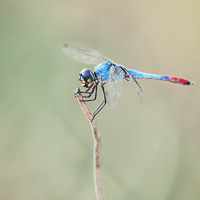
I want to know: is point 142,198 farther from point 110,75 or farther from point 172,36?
point 172,36

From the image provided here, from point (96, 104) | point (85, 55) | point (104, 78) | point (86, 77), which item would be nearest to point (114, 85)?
point (104, 78)

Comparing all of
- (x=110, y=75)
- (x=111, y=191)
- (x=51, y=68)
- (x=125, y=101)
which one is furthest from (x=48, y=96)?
(x=110, y=75)

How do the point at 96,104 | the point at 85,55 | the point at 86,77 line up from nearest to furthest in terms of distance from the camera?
the point at 86,77
the point at 85,55
the point at 96,104

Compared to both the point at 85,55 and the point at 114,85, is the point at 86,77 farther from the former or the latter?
the point at 85,55

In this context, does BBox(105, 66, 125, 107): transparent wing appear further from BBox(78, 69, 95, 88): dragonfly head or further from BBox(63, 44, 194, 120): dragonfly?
BBox(78, 69, 95, 88): dragonfly head

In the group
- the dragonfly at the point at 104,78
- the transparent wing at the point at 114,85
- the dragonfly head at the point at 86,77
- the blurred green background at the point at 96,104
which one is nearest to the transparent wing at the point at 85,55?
the dragonfly at the point at 104,78

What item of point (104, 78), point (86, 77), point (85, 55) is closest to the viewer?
point (86, 77)
